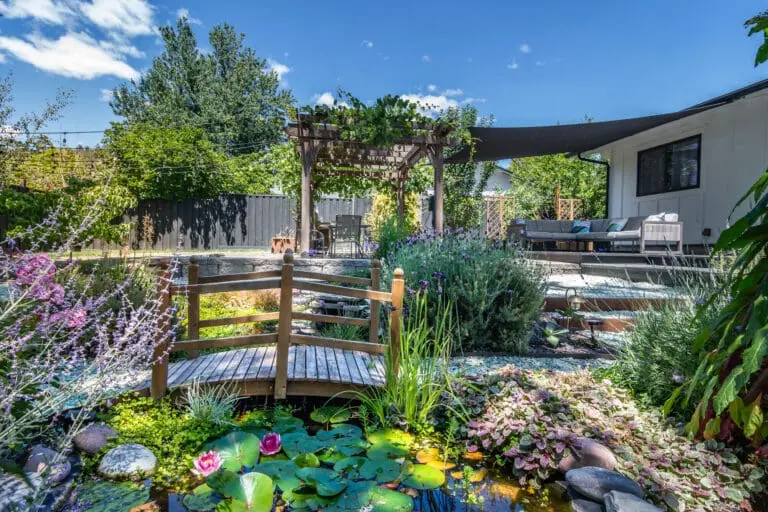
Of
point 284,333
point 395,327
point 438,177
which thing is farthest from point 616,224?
point 284,333

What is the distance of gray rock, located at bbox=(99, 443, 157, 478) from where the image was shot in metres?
2.06

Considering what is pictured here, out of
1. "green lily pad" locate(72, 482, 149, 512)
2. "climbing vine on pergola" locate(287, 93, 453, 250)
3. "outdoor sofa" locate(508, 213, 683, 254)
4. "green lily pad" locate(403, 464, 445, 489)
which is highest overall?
"climbing vine on pergola" locate(287, 93, 453, 250)

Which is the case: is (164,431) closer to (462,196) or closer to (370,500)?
(370,500)

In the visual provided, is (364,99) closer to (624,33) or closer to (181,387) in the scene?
(181,387)

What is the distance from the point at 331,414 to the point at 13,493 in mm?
1566

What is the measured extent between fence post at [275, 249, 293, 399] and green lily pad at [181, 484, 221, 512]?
2.78 ft

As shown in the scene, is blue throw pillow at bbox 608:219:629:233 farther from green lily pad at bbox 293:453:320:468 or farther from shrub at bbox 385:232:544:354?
green lily pad at bbox 293:453:320:468

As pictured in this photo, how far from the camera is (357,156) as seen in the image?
301 inches

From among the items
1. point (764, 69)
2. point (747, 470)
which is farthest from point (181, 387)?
point (764, 69)

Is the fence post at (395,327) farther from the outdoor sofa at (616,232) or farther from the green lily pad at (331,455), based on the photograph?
the outdoor sofa at (616,232)

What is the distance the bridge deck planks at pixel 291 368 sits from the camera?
2.81 metres

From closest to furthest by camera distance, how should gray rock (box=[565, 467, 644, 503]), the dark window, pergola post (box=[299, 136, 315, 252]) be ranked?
gray rock (box=[565, 467, 644, 503])
pergola post (box=[299, 136, 315, 252])
the dark window

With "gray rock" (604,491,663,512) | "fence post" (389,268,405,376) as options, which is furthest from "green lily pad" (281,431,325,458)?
"gray rock" (604,491,663,512)

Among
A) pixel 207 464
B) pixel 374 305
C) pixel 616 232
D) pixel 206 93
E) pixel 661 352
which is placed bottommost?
pixel 207 464
